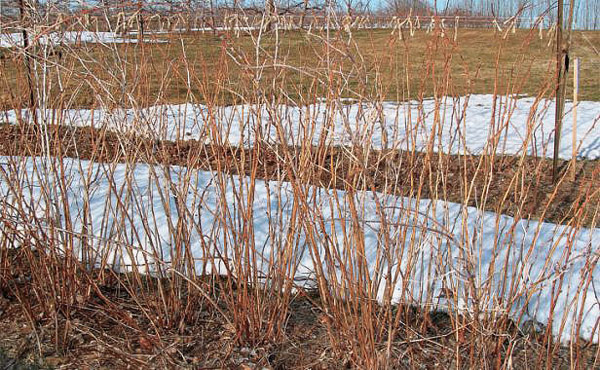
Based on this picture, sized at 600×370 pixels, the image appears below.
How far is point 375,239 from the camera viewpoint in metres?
2.54

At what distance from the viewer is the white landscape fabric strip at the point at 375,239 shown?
59.1 inches

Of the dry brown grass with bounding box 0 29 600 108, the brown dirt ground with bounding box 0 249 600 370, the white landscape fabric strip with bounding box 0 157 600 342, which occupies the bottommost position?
the brown dirt ground with bounding box 0 249 600 370

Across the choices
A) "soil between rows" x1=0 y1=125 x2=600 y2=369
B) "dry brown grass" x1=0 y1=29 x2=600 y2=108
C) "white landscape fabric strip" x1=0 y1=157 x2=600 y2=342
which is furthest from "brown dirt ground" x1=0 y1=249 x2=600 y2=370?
"dry brown grass" x1=0 y1=29 x2=600 y2=108

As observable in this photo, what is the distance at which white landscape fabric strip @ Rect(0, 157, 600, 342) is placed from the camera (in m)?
1.50

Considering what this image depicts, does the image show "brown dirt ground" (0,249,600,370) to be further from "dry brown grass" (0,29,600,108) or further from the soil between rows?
"dry brown grass" (0,29,600,108)

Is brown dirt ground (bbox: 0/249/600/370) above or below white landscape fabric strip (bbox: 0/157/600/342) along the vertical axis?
below

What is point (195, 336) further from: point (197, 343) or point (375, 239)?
point (375, 239)

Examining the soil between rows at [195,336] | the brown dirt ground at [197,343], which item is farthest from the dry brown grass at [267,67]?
the brown dirt ground at [197,343]

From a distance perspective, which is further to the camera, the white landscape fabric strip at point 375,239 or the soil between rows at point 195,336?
the soil between rows at point 195,336

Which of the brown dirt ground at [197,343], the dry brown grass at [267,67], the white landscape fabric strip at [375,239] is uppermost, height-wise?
the dry brown grass at [267,67]

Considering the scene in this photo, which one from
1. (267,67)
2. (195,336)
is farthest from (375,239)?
(267,67)

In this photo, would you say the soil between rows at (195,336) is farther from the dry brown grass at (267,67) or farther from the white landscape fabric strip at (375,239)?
the dry brown grass at (267,67)

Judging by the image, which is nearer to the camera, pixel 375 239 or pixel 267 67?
pixel 267 67

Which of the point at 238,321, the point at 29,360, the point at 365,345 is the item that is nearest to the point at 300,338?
the point at 238,321
